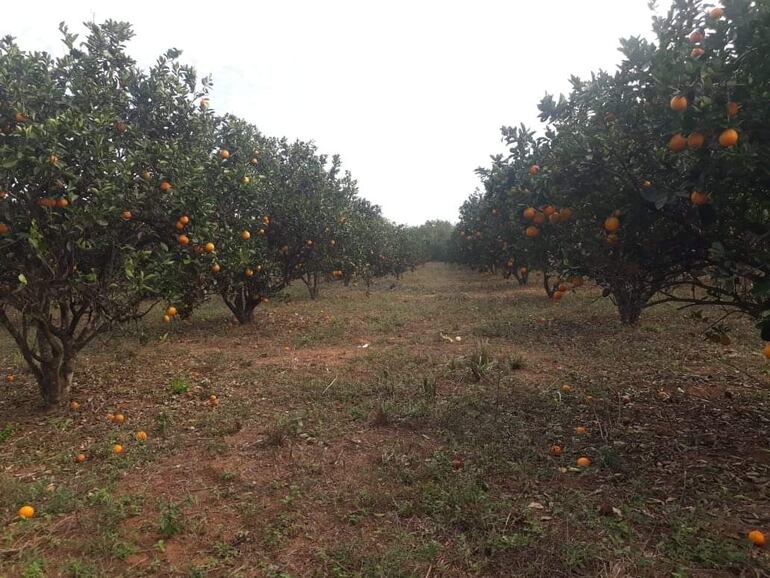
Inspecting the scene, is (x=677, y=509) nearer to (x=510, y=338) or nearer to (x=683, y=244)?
(x=683, y=244)

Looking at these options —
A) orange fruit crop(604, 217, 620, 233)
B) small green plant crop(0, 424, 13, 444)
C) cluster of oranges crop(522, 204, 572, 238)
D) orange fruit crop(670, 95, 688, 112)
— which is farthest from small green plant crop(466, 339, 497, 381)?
small green plant crop(0, 424, 13, 444)

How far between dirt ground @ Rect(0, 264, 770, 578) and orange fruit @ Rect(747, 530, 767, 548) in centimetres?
5

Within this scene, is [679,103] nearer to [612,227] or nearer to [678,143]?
[678,143]

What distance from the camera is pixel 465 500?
409 centimetres

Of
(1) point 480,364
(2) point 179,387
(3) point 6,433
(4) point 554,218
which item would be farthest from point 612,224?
(3) point 6,433

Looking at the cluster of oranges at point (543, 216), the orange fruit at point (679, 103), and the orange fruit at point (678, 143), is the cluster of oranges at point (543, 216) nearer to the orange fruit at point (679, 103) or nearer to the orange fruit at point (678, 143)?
the orange fruit at point (678, 143)

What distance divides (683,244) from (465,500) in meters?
3.31

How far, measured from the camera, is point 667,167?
4.59 metres

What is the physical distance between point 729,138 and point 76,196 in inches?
240

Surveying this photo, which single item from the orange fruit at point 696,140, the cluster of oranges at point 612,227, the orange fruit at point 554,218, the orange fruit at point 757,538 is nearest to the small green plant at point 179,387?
the orange fruit at point 554,218

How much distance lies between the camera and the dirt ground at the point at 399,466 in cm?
349

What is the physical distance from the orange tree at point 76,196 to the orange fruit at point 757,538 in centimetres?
Answer: 596

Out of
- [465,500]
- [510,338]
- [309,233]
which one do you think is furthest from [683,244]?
[309,233]

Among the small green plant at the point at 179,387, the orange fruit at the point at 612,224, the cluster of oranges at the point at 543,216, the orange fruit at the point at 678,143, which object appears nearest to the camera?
the orange fruit at the point at 678,143
